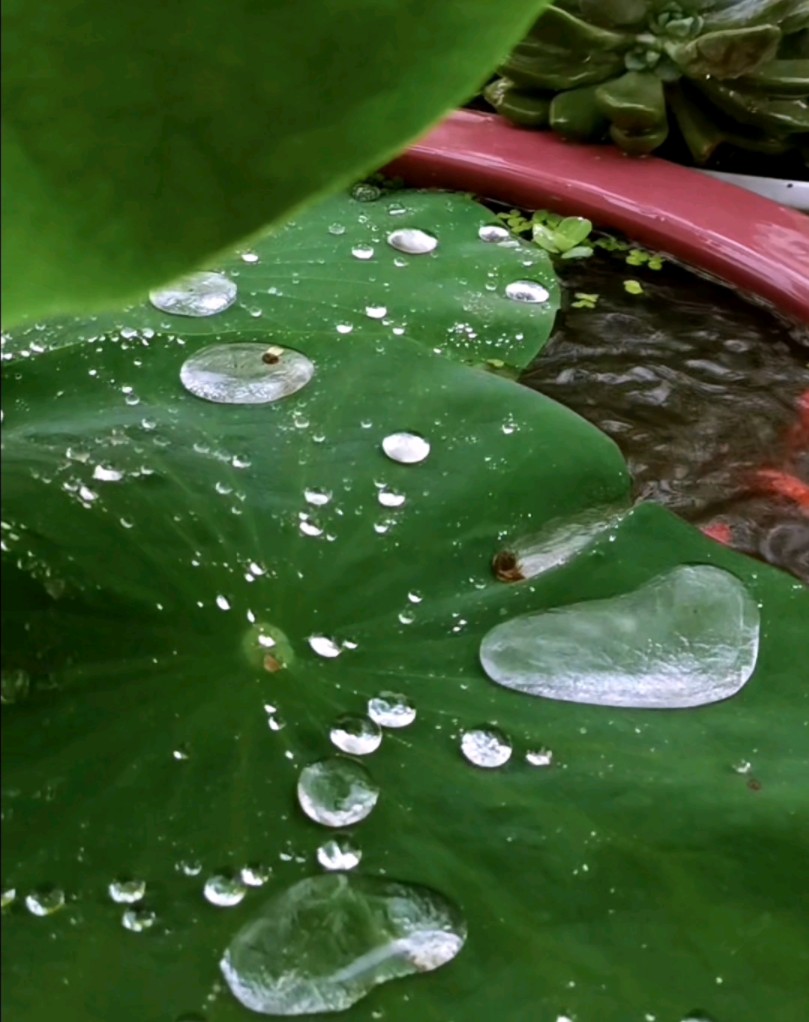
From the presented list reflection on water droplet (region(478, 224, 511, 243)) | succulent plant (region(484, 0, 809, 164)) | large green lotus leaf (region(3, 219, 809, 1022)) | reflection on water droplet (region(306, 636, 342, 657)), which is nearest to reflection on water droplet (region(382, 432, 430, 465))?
large green lotus leaf (region(3, 219, 809, 1022))

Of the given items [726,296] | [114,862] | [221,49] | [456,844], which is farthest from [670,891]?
[726,296]

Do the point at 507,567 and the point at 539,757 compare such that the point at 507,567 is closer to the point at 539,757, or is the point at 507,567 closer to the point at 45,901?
the point at 539,757

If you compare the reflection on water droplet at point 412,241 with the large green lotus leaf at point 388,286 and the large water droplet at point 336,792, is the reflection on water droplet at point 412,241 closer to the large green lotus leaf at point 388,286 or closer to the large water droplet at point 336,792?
the large green lotus leaf at point 388,286

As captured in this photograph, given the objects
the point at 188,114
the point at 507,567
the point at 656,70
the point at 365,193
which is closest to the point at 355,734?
the point at 507,567

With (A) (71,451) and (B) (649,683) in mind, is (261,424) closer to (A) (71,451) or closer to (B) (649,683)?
(A) (71,451)

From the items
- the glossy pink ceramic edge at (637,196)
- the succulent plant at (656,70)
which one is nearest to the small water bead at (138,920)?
the glossy pink ceramic edge at (637,196)

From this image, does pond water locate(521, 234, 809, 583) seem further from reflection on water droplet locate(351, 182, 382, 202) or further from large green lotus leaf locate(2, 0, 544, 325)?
large green lotus leaf locate(2, 0, 544, 325)
